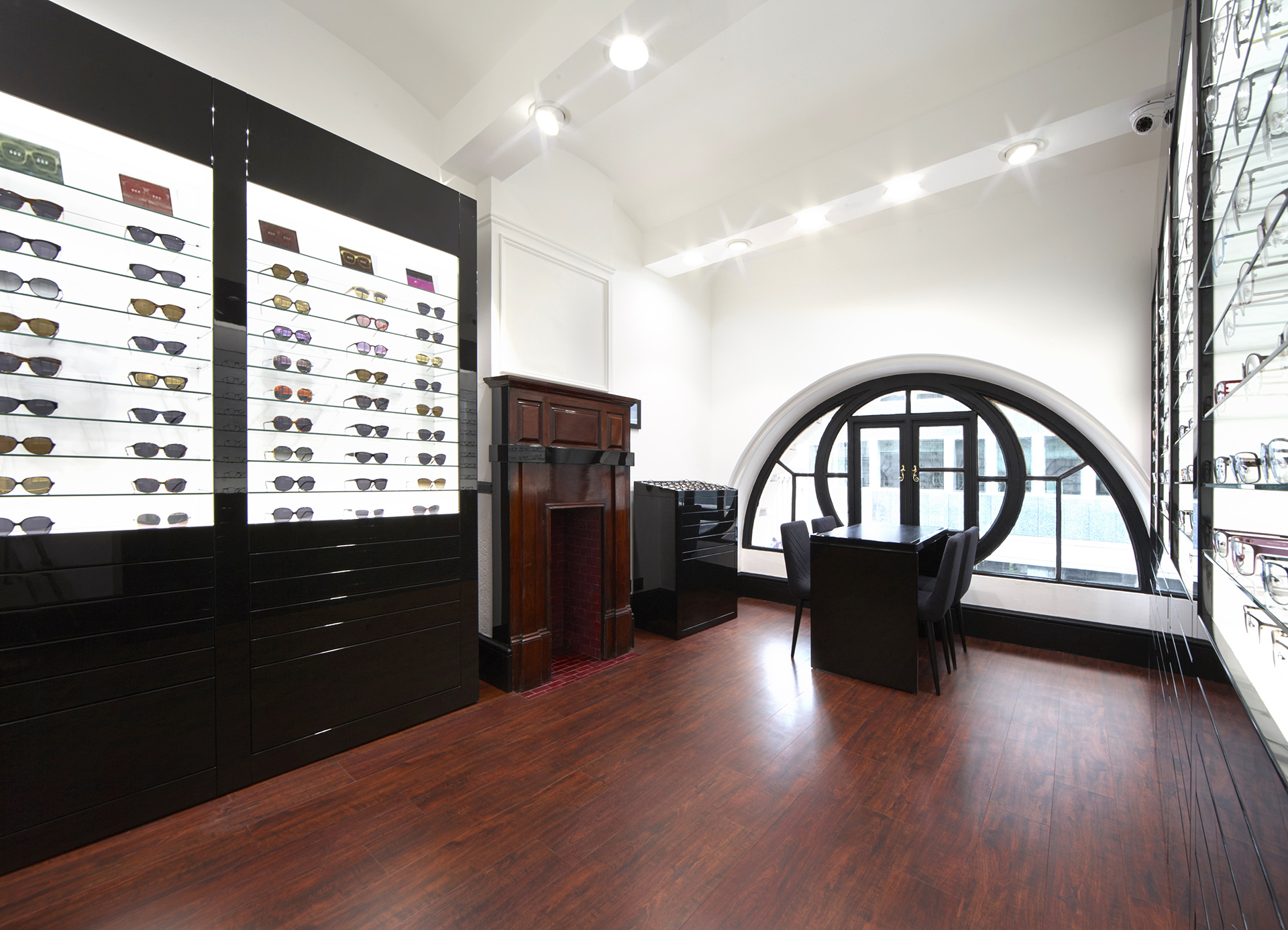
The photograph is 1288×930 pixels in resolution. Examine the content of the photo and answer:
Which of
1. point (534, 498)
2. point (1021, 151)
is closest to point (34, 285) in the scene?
point (534, 498)

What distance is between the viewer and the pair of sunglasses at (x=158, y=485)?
2.15 meters

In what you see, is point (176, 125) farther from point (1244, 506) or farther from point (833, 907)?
point (833, 907)

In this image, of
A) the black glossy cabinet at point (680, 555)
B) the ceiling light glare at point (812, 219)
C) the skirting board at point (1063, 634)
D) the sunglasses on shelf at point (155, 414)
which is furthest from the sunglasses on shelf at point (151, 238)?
the skirting board at point (1063, 634)

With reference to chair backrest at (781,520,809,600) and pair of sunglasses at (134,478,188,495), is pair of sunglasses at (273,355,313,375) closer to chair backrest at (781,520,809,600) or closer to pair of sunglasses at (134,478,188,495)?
pair of sunglasses at (134,478,188,495)

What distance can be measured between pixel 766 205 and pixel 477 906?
4694mm

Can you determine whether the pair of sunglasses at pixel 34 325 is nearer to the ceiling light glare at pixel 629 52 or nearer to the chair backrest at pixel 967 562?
the ceiling light glare at pixel 629 52

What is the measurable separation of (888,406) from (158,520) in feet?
18.1

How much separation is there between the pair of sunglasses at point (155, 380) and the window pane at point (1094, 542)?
6011 mm

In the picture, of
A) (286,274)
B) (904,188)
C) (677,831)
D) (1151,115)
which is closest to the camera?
(677,831)

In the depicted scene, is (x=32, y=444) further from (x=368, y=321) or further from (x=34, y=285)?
(x=368, y=321)

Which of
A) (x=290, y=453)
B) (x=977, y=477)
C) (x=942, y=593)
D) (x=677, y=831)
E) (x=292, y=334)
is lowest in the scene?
(x=677, y=831)

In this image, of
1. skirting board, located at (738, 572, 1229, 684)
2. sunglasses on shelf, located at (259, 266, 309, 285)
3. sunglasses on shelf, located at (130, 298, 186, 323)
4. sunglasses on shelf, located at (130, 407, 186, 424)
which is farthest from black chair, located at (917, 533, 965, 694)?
sunglasses on shelf, located at (130, 298, 186, 323)

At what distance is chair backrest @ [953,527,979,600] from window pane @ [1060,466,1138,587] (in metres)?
1.11

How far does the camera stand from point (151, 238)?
2.18 metres
